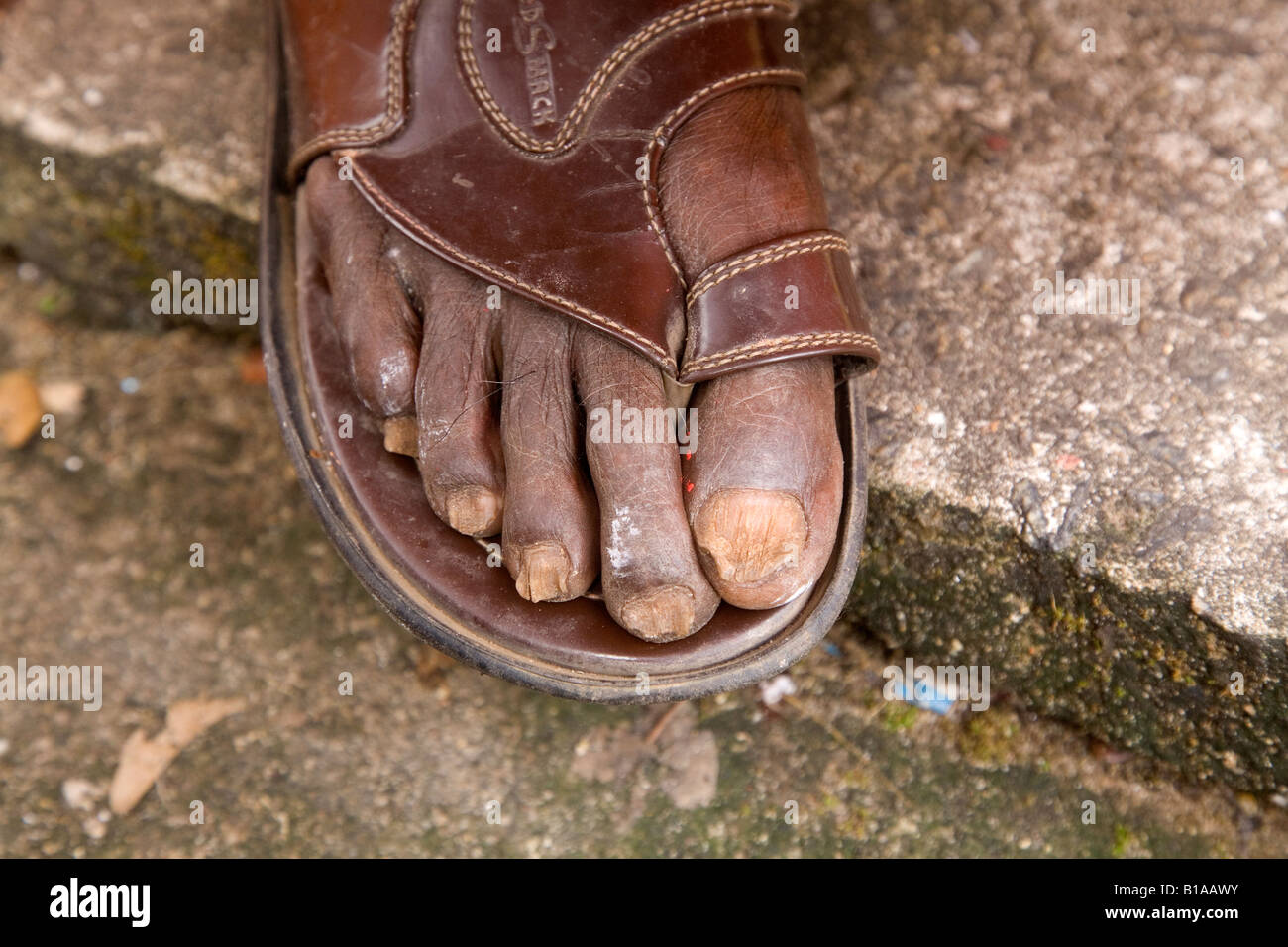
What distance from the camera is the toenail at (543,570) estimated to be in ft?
4.68

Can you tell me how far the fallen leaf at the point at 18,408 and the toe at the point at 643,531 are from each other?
4.45 ft

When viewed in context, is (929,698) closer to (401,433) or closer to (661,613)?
(661,613)

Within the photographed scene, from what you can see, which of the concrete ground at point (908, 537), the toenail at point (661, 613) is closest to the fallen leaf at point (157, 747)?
the concrete ground at point (908, 537)

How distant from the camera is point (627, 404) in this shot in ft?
4.80

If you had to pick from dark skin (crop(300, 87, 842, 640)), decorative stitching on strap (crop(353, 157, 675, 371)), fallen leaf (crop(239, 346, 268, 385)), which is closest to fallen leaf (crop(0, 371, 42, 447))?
fallen leaf (crop(239, 346, 268, 385))

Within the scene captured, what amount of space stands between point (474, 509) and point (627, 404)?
266mm

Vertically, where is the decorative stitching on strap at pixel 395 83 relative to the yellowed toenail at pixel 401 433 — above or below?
above

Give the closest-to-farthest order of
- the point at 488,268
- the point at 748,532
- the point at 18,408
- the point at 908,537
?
1. the point at 748,532
2. the point at 488,268
3. the point at 908,537
4. the point at 18,408

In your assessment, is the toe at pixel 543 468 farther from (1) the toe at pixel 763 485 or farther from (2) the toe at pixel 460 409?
(1) the toe at pixel 763 485

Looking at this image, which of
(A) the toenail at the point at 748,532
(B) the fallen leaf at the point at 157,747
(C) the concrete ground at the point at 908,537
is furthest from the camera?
(B) the fallen leaf at the point at 157,747

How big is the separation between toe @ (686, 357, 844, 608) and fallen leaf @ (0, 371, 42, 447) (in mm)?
1489

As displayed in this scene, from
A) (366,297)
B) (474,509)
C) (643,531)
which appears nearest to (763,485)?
(643,531)

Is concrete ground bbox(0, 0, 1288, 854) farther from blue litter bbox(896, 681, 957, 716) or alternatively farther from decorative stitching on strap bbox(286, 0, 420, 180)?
decorative stitching on strap bbox(286, 0, 420, 180)

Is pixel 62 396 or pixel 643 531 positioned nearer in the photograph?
pixel 643 531
